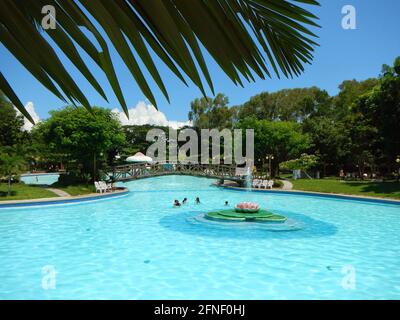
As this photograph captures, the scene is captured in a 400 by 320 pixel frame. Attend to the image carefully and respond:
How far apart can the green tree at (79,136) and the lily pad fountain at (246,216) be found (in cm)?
1364

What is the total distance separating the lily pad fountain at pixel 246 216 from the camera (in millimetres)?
14547

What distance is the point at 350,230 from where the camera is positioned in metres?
13.6

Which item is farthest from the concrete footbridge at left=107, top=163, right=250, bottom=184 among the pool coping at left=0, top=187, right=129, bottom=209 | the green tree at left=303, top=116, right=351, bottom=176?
the green tree at left=303, top=116, right=351, bottom=176

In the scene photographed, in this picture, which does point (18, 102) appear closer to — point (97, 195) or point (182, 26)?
point (182, 26)

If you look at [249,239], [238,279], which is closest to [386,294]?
[238,279]

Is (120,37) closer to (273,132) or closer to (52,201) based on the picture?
(52,201)

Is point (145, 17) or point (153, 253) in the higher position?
point (145, 17)

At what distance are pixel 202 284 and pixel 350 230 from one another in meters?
8.29

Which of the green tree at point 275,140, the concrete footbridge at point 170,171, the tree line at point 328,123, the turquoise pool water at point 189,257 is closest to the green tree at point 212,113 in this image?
the tree line at point 328,123

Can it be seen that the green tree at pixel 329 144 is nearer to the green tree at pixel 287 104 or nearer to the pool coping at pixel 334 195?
the green tree at pixel 287 104

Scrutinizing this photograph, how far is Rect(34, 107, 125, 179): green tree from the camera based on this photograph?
24938 mm

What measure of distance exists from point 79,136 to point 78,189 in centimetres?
396

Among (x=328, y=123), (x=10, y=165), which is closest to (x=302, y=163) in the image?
(x=328, y=123)

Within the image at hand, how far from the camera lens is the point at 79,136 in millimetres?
24688
